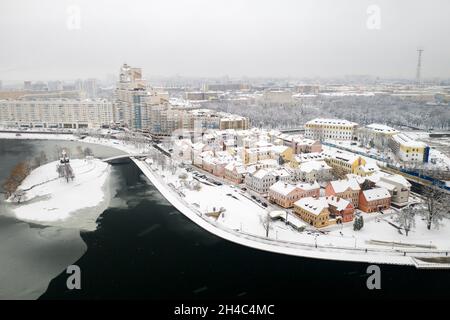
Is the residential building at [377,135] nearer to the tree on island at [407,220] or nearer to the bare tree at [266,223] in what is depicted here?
the tree on island at [407,220]

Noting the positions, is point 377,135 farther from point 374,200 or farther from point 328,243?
point 328,243

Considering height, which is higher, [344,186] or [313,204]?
[344,186]

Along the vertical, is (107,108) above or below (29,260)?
above

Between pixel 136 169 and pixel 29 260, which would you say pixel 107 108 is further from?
pixel 29 260

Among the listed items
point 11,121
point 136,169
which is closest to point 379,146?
point 136,169

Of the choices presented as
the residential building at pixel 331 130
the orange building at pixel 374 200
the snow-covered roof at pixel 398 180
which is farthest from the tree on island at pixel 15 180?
the residential building at pixel 331 130

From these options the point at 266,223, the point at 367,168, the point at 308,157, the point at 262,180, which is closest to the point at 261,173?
the point at 262,180
